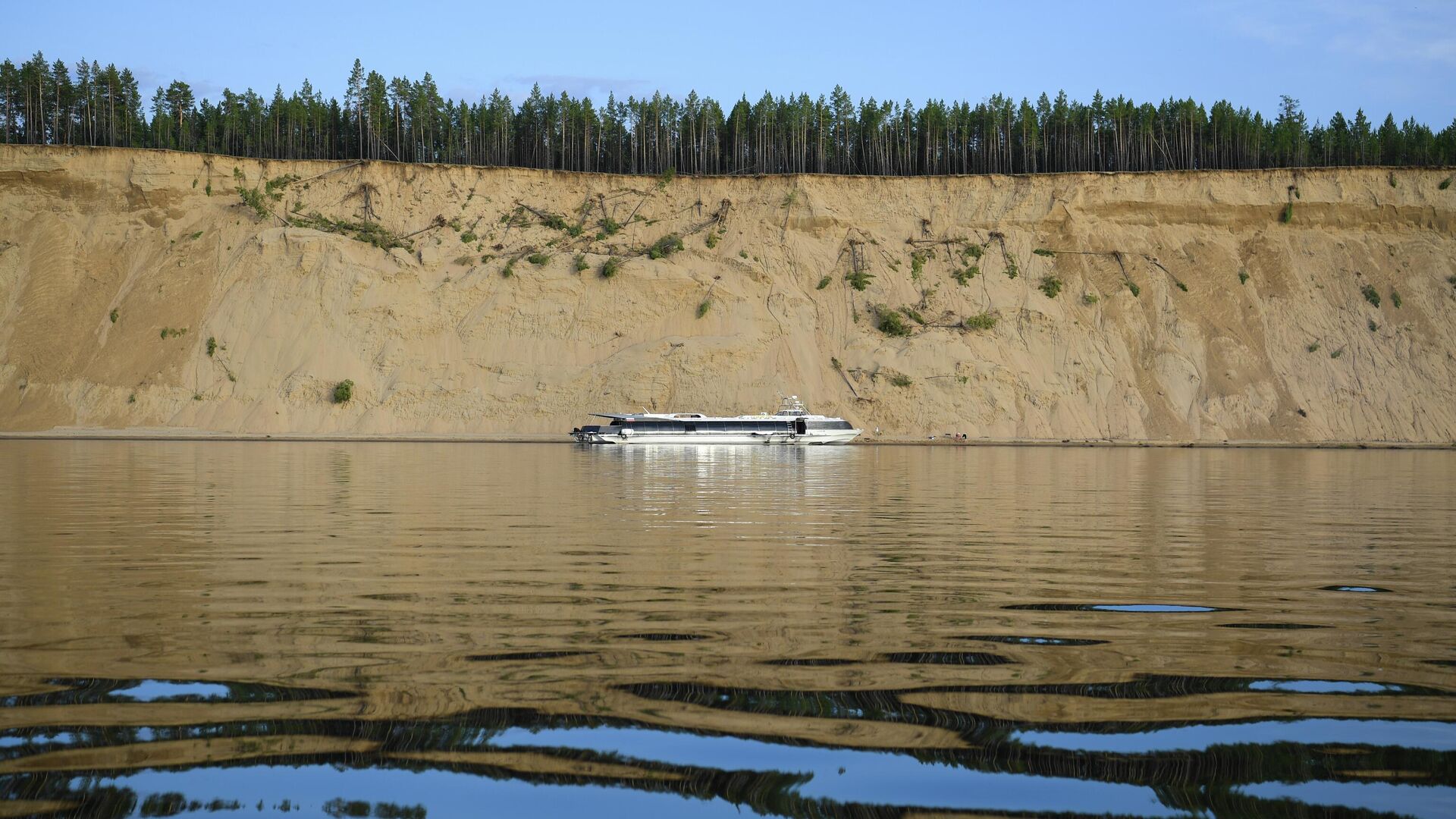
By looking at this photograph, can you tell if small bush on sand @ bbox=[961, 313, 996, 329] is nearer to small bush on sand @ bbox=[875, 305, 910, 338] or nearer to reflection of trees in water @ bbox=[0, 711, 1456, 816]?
small bush on sand @ bbox=[875, 305, 910, 338]

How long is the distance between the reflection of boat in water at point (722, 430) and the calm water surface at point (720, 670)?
163 ft

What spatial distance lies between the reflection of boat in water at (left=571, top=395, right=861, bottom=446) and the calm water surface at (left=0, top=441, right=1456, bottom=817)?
1958 inches

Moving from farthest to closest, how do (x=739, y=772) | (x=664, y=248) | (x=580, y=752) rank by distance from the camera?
(x=664, y=248) → (x=580, y=752) → (x=739, y=772)

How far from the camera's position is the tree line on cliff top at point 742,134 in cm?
9438

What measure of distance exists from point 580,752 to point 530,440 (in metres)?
67.6

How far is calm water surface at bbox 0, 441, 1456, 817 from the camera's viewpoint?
538cm

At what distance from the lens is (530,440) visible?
72.5m

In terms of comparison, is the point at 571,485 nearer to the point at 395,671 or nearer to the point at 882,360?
the point at 395,671

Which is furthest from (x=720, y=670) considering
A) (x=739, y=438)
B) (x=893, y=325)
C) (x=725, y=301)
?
(x=893, y=325)

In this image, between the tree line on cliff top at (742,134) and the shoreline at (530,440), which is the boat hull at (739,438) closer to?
the shoreline at (530,440)

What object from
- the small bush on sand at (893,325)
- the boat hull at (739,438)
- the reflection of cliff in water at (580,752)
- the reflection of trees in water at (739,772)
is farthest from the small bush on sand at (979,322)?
the reflection of trees in water at (739,772)

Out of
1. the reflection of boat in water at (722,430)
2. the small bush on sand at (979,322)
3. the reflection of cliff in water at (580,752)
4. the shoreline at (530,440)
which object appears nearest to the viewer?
the reflection of cliff in water at (580,752)

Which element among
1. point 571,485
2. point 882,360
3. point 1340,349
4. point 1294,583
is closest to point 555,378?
point 882,360

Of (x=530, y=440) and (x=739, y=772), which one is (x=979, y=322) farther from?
(x=739, y=772)
